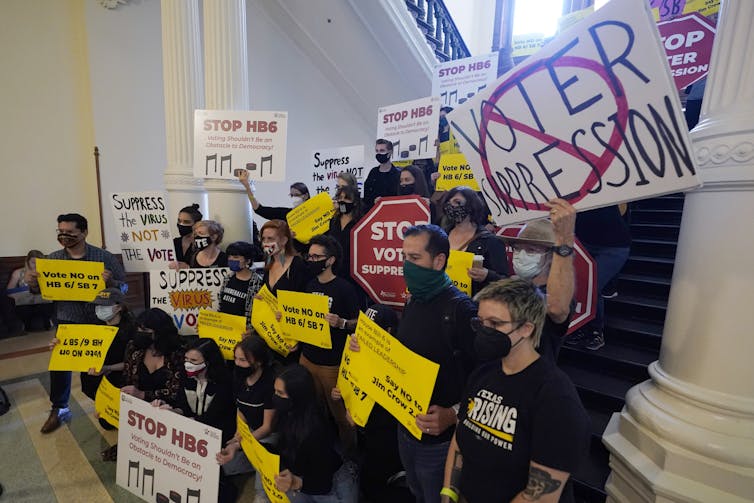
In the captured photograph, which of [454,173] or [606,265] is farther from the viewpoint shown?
[454,173]

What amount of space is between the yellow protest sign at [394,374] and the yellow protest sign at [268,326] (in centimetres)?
90

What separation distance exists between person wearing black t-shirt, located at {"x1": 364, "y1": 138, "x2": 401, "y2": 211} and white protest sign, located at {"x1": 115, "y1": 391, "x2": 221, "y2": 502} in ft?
8.62

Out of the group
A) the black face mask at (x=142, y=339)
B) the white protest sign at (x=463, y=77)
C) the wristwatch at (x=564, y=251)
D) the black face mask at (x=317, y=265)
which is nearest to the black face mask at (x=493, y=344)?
the wristwatch at (x=564, y=251)

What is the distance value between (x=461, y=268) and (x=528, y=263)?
1.37 ft

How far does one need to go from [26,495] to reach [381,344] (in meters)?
→ 2.95

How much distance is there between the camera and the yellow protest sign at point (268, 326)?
263 cm

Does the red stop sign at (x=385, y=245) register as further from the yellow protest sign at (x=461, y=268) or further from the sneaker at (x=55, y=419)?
the sneaker at (x=55, y=419)

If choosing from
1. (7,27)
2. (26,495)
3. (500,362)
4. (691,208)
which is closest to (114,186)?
(7,27)

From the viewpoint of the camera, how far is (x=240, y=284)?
2980 millimetres

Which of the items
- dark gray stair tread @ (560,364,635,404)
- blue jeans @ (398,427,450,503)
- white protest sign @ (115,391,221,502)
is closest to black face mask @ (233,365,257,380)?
white protest sign @ (115,391,221,502)

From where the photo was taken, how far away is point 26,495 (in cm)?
263

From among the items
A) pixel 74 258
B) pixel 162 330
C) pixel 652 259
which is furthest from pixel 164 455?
pixel 652 259

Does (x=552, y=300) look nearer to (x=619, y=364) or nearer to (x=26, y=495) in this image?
(x=619, y=364)

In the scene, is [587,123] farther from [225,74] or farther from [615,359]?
[225,74]
